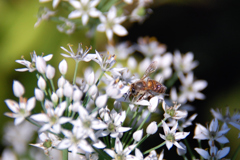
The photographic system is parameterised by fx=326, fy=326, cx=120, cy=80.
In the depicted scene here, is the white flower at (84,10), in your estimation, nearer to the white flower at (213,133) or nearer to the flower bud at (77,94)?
the flower bud at (77,94)

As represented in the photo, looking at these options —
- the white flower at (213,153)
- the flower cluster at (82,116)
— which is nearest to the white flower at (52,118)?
the flower cluster at (82,116)

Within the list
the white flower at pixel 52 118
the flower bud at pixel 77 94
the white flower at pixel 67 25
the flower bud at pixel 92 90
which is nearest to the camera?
the white flower at pixel 52 118

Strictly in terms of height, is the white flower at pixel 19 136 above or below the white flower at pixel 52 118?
below

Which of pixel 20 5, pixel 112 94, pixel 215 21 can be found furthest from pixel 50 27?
pixel 215 21

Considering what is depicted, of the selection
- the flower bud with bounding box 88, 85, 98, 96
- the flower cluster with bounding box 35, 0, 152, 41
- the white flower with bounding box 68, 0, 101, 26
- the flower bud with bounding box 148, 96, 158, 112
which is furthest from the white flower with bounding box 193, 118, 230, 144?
the white flower with bounding box 68, 0, 101, 26

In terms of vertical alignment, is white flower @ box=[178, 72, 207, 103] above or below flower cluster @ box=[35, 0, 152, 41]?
below

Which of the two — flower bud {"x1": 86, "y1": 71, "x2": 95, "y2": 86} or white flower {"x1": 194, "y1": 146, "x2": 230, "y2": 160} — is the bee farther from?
white flower {"x1": 194, "y1": 146, "x2": 230, "y2": 160}

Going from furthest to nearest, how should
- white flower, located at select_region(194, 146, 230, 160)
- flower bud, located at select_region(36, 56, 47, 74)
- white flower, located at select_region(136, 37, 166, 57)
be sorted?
white flower, located at select_region(136, 37, 166, 57) < white flower, located at select_region(194, 146, 230, 160) < flower bud, located at select_region(36, 56, 47, 74)
